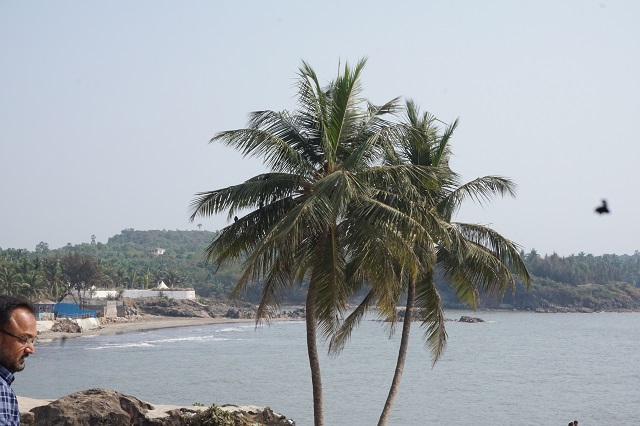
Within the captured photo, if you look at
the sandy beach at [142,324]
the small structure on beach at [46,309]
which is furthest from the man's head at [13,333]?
the small structure on beach at [46,309]

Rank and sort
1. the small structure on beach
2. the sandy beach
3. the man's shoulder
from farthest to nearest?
1. the small structure on beach
2. the sandy beach
3. the man's shoulder

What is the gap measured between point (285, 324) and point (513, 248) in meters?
121

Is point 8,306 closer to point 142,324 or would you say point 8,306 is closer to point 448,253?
point 448,253

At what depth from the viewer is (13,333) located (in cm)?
341

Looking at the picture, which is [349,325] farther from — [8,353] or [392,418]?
[392,418]

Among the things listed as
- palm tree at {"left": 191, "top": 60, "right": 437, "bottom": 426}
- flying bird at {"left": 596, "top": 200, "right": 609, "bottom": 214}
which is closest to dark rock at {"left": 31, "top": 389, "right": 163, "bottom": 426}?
palm tree at {"left": 191, "top": 60, "right": 437, "bottom": 426}

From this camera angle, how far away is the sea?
170 feet

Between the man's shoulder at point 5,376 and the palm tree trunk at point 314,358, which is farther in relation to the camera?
the palm tree trunk at point 314,358

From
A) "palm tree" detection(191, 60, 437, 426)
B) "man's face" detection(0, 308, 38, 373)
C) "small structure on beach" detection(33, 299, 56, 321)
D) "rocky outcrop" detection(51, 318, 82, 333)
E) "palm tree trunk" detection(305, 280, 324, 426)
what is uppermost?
"palm tree" detection(191, 60, 437, 426)

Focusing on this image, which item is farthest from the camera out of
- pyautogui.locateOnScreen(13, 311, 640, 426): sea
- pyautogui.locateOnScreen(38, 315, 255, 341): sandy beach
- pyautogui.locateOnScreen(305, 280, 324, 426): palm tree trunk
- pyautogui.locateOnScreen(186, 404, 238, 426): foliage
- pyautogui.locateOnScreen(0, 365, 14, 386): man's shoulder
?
pyautogui.locateOnScreen(38, 315, 255, 341): sandy beach

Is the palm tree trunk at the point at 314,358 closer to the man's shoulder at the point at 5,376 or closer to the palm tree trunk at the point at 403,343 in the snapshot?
the palm tree trunk at the point at 403,343

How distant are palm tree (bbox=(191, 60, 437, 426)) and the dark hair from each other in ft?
34.3

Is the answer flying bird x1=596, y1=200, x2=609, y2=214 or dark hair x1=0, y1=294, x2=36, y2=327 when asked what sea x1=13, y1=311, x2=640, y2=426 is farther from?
dark hair x1=0, y1=294, x2=36, y2=327

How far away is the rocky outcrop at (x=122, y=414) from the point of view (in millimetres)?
14234
